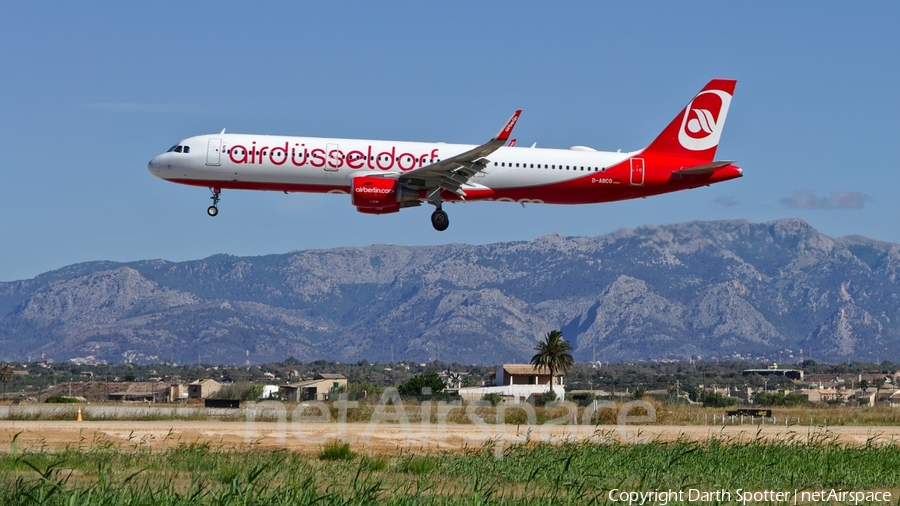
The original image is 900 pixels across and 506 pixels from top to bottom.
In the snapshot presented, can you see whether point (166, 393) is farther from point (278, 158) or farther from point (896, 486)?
point (896, 486)

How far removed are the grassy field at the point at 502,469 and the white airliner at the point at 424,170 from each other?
13772 mm

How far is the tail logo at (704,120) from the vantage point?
5359cm

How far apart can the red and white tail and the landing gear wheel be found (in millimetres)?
9378

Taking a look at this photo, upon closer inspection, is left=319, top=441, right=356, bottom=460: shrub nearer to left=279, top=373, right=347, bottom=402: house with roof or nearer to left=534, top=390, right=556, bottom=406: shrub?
left=534, top=390, right=556, bottom=406: shrub

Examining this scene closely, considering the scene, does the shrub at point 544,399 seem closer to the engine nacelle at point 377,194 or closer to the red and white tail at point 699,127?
the red and white tail at point 699,127

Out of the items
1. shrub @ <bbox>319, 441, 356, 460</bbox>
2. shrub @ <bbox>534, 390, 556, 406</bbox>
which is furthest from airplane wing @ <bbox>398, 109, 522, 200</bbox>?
shrub @ <bbox>534, 390, 556, 406</bbox>

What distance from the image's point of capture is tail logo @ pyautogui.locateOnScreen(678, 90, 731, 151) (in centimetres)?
5359

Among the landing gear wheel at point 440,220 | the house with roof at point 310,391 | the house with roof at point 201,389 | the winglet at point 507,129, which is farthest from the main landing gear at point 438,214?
the house with roof at point 201,389

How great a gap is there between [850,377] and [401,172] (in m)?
140

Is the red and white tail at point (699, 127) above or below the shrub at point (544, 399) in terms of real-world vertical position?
above

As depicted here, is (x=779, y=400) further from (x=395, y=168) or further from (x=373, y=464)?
(x=373, y=464)

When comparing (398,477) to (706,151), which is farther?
(706,151)

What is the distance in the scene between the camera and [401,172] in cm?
4806

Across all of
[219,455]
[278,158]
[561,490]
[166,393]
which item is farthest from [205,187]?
[166,393]
